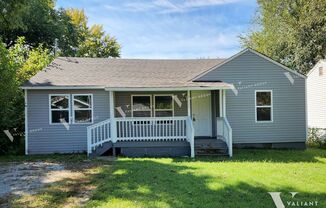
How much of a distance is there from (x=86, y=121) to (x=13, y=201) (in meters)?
7.24

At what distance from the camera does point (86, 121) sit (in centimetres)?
1348

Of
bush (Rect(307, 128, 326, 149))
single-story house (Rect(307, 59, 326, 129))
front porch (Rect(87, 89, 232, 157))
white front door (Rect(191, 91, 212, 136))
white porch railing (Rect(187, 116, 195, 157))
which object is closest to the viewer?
white porch railing (Rect(187, 116, 195, 157))

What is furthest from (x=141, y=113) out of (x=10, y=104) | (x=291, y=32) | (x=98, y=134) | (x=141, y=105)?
(x=291, y=32)

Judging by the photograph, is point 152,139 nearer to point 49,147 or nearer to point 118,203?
point 49,147

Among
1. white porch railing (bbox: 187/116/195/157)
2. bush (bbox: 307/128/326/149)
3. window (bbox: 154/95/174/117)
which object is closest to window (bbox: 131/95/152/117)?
window (bbox: 154/95/174/117)

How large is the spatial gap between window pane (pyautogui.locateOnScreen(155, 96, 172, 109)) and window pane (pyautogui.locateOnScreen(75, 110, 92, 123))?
3.04 m

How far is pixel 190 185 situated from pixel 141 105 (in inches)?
302

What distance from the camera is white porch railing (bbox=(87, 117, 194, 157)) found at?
1245cm

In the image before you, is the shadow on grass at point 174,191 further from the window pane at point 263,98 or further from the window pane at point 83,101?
the window pane at point 263,98

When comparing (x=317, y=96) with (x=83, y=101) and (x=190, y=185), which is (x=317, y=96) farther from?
(x=190, y=185)

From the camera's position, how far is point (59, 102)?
13.3 metres

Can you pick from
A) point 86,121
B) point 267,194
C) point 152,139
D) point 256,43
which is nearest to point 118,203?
point 267,194

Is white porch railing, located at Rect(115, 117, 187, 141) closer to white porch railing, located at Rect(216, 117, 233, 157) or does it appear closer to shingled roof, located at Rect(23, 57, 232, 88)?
shingled roof, located at Rect(23, 57, 232, 88)

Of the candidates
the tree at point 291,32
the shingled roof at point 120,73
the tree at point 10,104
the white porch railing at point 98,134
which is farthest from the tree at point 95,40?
the white porch railing at point 98,134
